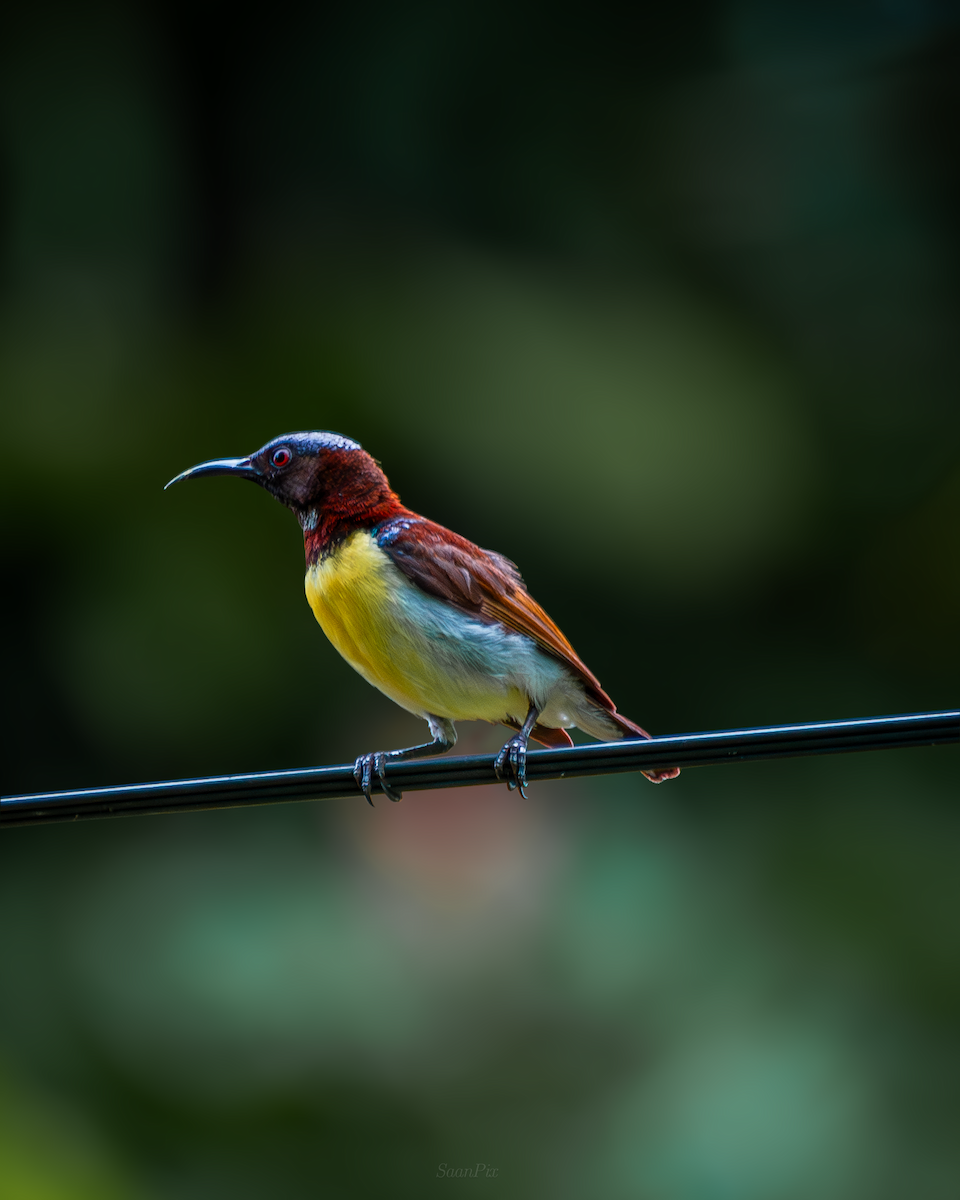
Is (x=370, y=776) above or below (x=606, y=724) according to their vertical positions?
below

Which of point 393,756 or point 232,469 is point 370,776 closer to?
point 393,756

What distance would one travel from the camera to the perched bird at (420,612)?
4586 mm

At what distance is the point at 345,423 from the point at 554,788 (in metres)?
4.44

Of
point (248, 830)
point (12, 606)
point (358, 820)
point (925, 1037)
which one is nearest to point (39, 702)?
point (12, 606)

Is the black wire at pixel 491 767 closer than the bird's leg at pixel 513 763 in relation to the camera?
Yes

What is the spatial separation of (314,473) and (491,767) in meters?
2.05

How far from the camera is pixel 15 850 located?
11.9 meters

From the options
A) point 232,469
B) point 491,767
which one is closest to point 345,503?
point 232,469

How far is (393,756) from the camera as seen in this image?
471 centimetres

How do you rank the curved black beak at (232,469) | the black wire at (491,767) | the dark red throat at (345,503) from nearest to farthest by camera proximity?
the black wire at (491,767) < the dark red throat at (345,503) < the curved black beak at (232,469)

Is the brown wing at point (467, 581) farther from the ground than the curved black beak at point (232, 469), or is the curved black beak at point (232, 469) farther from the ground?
the curved black beak at point (232, 469)

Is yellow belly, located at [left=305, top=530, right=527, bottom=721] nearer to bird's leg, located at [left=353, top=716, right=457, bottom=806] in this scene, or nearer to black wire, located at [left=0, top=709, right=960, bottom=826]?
bird's leg, located at [left=353, top=716, right=457, bottom=806]

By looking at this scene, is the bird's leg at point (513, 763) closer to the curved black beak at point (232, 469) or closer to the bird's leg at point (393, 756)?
the bird's leg at point (393, 756)

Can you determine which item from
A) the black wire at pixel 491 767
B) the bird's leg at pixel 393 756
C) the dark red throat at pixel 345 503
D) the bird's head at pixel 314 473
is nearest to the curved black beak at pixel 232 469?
the bird's head at pixel 314 473
